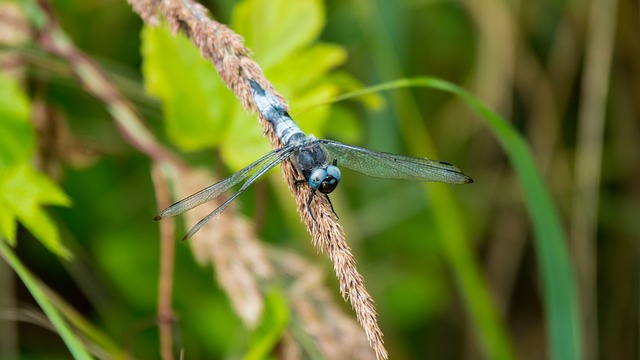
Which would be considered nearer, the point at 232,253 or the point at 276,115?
the point at 276,115

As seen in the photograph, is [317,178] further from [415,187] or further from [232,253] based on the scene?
[415,187]

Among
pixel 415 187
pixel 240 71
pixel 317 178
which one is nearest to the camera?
pixel 240 71

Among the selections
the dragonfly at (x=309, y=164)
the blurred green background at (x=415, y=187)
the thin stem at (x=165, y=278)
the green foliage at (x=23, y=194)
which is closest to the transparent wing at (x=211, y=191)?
the dragonfly at (x=309, y=164)

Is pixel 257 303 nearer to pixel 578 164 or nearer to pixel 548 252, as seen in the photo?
pixel 548 252

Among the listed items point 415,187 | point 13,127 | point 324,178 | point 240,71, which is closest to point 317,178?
point 324,178

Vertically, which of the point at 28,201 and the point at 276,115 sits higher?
the point at 28,201

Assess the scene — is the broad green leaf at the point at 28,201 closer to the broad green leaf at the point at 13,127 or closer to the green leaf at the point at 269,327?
the broad green leaf at the point at 13,127
